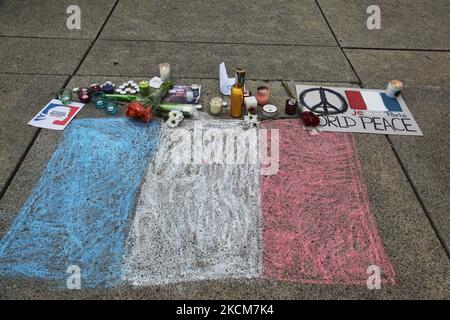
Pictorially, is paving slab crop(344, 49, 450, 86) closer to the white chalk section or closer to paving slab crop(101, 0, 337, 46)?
paving slab crop(101, 0, 337, 46)

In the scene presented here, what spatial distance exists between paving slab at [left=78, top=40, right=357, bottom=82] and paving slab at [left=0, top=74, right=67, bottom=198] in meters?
0.44

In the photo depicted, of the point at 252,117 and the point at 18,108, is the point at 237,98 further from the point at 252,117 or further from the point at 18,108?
the point at 18,108

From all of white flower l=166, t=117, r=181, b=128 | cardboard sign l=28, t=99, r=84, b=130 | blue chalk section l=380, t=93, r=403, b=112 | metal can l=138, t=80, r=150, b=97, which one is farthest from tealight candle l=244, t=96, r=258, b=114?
cardboard sign l=28, t=99, r=84, b=130

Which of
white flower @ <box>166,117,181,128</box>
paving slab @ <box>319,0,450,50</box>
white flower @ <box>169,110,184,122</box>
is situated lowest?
white flower @ <box>166,117,181,128</box>

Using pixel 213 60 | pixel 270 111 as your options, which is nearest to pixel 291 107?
pixel 270 111

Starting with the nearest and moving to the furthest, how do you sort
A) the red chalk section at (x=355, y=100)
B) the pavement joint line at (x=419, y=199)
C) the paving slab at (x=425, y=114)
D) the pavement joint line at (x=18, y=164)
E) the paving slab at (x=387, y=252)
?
the paving slab at (x=387, y=252)
the pavement joint line at (x=419, y=199)
the pavement joint line at (x=18, y=164)
the paving slab at (x=425, y=114)
the red chalk section at (x=355, y=100)

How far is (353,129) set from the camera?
3.25m

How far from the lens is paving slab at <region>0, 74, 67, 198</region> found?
288 centimetres

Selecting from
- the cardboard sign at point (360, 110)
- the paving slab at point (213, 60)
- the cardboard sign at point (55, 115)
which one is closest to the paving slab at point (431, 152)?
the cardboard sign at point (360, 110)

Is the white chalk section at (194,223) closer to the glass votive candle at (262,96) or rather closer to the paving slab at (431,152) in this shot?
the glass votive candle at (262,96)

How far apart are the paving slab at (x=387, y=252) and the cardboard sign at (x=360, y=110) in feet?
0.98

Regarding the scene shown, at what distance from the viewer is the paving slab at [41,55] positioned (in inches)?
153

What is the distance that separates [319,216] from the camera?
8.33 feet
